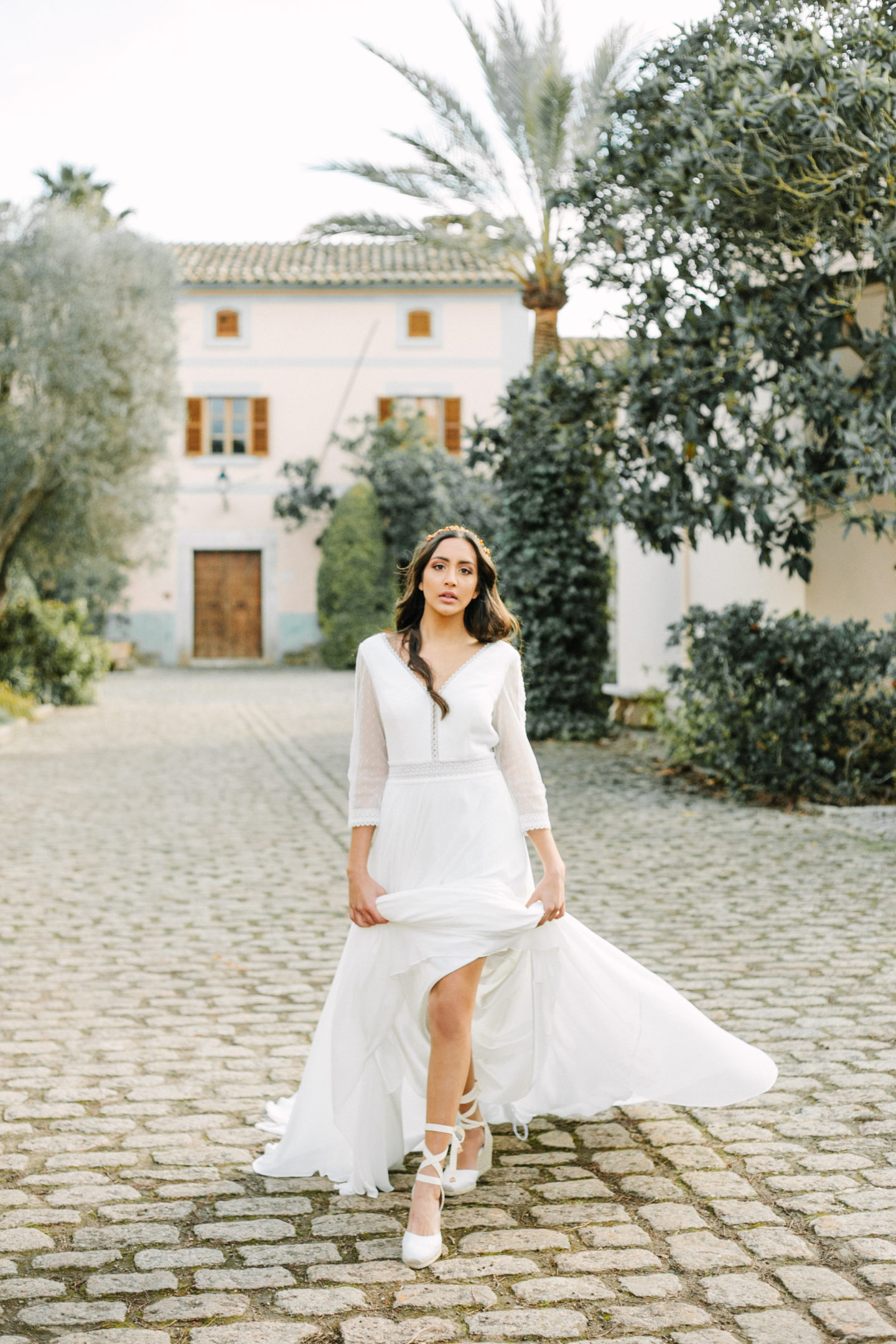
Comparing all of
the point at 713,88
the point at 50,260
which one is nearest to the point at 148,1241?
the point at 713,88

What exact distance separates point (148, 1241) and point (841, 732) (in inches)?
290

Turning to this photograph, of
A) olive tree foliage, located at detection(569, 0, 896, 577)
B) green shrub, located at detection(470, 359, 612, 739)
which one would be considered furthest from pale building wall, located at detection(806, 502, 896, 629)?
green shrub, located at detection(470, 359, 612, 739)

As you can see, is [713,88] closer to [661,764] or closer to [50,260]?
[661,764]

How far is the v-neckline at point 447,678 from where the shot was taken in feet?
10.5

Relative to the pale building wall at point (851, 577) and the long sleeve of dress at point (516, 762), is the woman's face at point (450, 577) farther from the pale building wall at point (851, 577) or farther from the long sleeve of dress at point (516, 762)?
the pale building wall at point (851, 577)

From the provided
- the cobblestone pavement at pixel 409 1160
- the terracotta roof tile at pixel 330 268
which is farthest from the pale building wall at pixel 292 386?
the cobblestone pavement at pixel 409 1160

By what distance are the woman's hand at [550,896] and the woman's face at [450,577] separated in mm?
678

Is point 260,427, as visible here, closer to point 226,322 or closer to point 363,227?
point 226,322

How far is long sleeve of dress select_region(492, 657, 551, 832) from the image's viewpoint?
10.7 feet

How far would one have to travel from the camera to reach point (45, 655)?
1845 centimetres

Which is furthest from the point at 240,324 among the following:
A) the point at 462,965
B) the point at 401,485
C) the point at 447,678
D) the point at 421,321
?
the point at 462,965

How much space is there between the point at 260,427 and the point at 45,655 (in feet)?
44.2

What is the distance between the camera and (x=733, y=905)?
652 centimetres

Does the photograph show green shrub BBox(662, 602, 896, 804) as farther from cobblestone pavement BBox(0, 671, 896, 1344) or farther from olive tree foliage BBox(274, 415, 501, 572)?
olive tree foliage BBox(274, 415, 501, 572)
